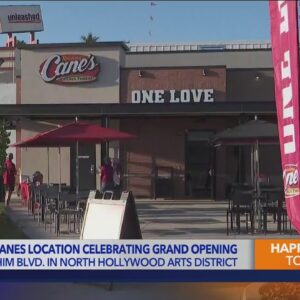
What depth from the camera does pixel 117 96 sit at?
21.7 meters

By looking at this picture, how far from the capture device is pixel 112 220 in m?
7.64

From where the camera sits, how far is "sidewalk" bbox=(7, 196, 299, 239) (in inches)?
429

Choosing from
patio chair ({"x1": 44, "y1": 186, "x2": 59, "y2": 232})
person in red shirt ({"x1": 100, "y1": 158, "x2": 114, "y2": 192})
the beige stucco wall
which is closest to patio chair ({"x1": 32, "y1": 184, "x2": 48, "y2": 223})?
patio chair ({"x1": 44, "y1": 186, "x2": 59, "y2": 232})

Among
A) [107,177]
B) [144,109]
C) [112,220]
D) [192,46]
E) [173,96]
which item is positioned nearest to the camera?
[112,220]

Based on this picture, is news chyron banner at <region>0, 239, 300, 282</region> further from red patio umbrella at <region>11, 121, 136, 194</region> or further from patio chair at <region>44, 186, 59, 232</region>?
patio chair at <region>44, 186, 59, 232</region>

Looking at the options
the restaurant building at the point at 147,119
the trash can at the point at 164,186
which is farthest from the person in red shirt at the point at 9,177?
the trash can at the point at 164,186

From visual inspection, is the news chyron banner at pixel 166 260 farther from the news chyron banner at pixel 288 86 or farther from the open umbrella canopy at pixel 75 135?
the open umbrella canopy at pixel 75 135

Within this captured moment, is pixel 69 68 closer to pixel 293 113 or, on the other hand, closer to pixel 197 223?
pixel 197 223

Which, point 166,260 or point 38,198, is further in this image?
point 38,198

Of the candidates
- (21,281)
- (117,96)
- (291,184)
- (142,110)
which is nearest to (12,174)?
(142,110)

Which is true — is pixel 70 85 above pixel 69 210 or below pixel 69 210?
above

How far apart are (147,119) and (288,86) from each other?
15681mm

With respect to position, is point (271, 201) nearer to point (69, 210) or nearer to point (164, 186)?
point (69, 210)

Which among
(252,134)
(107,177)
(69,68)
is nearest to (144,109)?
(69,68)
